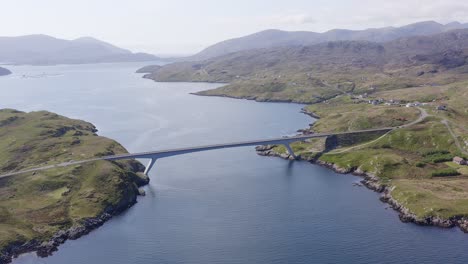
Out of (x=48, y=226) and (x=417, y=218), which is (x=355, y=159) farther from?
(x=48, y=226)

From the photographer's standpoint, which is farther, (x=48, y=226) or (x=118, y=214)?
(x=118, y=214)

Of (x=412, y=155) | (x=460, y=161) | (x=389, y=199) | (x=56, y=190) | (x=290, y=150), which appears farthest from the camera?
(x=290, y=150)

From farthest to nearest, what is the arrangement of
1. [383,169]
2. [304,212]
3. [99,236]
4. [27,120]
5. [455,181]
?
[27,120]
[383,169]
[455,181]
[304,212]
[99,236]

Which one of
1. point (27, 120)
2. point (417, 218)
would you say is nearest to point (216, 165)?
point (417, 218)

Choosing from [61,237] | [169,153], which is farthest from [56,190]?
[169,153]

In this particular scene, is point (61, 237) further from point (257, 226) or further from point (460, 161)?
point (460, 161)

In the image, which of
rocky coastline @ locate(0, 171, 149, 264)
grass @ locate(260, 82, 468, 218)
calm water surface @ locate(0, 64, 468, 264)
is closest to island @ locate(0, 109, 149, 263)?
rocky coastline @ locate(0, 171, 149, 264)

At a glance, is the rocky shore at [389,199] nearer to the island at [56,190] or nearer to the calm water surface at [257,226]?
the calm water surface at [257,226]
